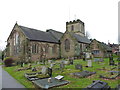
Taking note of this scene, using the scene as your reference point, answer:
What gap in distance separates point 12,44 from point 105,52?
2870 centimetres

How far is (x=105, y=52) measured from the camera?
31.5 metres

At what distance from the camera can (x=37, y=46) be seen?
2945 cm

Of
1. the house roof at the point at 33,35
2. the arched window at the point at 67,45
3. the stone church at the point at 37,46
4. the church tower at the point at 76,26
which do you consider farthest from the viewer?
the church tower at the point at 76,26

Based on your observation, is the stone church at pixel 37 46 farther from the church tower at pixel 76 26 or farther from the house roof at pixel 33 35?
the church tower at pixel 76 26

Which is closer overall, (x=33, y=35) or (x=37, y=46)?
(x=37, y=46)

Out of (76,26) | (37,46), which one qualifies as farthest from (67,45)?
(76,26)

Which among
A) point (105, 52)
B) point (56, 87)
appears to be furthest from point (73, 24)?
point (56, 87)

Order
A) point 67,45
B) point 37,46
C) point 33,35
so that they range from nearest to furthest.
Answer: point 37,46 < point 33,35 < point 67,45

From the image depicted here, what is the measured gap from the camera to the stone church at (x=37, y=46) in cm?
2773

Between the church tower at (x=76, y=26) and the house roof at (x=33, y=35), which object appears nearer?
the house roof at (x=33, y=35)

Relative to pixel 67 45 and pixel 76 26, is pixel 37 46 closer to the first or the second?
pixel 67 45

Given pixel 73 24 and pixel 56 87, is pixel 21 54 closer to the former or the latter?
pixel 56 87

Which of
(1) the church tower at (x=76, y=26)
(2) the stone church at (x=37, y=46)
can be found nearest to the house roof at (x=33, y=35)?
(2) the stone church at (x=37, y=46)

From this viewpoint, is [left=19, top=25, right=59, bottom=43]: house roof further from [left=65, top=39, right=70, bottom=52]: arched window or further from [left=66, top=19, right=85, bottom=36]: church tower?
[left=66, top=19, right=85, bottom=36]: church tower
